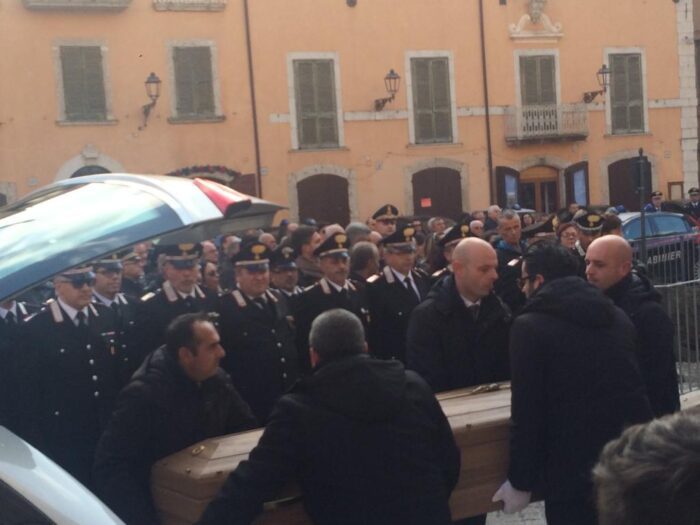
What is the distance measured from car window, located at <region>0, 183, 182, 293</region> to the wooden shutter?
82.4 ft

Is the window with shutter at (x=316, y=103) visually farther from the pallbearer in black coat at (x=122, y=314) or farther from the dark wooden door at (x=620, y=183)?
the pallbearer in black coat at (x=122, y=314)

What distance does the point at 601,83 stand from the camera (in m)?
27.7

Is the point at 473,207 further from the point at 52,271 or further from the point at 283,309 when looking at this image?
the point at 52,271

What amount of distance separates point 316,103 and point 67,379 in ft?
65.2

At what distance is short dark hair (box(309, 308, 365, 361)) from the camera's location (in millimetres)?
3586

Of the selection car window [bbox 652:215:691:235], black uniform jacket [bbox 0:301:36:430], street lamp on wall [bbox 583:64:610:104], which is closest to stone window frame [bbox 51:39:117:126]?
car window [bbox 652:215:691:235]

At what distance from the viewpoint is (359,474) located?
3.49m

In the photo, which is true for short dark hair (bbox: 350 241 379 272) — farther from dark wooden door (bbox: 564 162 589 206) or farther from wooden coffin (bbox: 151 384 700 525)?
dark wooden door (bbox: 564 162 589 206)

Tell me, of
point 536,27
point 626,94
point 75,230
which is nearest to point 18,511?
point 75,230

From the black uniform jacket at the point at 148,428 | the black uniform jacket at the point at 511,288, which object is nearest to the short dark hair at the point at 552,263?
the black uniform jacket at the point at 148,428

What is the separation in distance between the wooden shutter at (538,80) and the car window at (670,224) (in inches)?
337

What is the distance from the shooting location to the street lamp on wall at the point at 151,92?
23.0 meters

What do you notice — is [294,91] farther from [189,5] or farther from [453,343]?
[453,343]

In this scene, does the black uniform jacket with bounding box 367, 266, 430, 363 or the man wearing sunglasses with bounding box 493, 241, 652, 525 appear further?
the black uniform jacket with bounding box 367, 266, 430, 363
